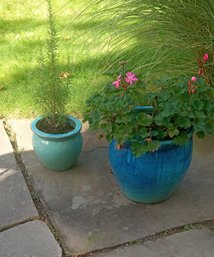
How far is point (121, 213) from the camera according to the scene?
2.61m

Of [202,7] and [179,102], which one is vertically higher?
[202,7]

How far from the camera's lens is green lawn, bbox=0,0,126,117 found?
369 cm

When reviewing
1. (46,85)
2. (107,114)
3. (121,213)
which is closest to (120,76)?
(107,114)

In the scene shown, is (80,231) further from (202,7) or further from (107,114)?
(202,7)

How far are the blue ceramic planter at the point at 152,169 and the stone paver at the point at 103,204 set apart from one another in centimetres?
13

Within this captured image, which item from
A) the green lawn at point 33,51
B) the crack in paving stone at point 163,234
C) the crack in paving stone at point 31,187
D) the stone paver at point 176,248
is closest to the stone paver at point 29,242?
the crack in paving stone at point 31,187

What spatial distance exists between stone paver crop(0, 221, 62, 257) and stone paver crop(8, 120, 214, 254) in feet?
0.26

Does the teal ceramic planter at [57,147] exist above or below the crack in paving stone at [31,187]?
above

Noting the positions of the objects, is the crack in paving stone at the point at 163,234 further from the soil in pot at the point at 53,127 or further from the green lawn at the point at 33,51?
the green lawn at the point at 33,51

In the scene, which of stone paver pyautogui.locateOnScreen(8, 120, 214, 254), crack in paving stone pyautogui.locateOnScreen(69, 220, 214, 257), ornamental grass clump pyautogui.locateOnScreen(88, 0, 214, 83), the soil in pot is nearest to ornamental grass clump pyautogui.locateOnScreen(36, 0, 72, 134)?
the soil in pot

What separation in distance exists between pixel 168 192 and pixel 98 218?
1.41 ft

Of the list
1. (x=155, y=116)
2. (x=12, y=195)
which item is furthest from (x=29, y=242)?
(x=155, y=116)

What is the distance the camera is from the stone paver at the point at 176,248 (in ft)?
7.61

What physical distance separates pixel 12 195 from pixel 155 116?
3.29ft
